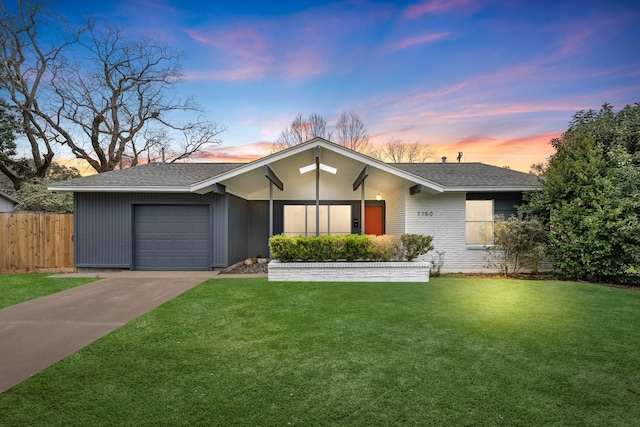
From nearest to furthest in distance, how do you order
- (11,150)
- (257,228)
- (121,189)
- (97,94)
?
(121,189) < (257,228) < (11,150) < (97,94)

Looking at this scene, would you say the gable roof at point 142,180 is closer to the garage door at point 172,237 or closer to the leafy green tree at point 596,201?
the garage door at point 172,237

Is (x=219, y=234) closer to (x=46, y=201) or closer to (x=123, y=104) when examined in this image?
(x=46, y=201)

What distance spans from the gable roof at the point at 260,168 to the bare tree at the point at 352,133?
1304 cm

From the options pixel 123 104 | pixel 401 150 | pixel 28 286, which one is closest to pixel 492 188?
pixel 28 286

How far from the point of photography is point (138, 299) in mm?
6637

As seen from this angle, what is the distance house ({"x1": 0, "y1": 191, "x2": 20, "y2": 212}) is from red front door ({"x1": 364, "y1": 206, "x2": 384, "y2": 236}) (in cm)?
1999

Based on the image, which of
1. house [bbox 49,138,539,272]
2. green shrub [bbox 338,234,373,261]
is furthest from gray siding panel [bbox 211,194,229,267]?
green shrub [bbox 338,234,373,261]

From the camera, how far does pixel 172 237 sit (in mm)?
10445

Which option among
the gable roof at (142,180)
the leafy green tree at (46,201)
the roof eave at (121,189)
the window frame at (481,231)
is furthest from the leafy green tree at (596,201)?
the leafy green tree at (46,201)

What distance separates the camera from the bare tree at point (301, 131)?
25344 mm

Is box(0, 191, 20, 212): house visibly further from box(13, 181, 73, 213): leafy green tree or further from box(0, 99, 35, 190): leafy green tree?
box(0, 99, 35, 190): leafy green tree

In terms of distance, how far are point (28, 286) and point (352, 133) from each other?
2128cm

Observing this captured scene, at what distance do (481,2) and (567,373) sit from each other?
11179mm

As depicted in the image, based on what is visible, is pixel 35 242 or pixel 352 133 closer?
pixel 35 242
